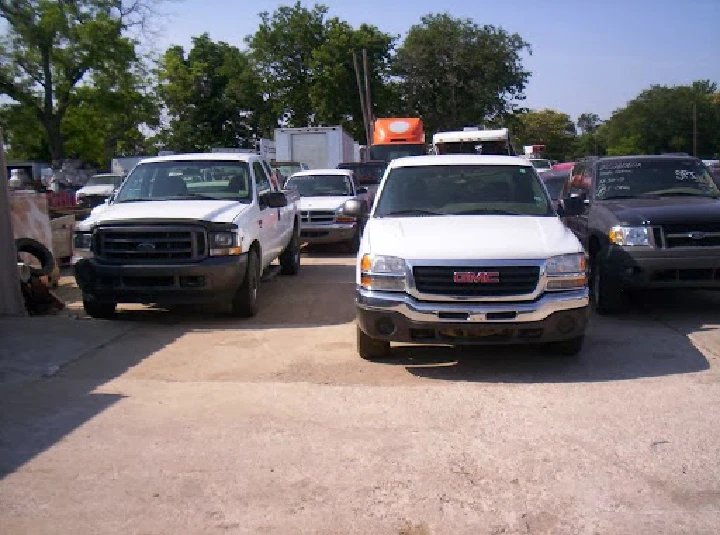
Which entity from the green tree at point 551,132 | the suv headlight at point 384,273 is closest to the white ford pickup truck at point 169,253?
the suv headlight at point 384,273

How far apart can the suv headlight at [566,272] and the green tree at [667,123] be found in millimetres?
72229

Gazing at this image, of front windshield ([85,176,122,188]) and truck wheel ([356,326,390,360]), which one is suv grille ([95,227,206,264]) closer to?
truck wheel ([356,326,390,360])

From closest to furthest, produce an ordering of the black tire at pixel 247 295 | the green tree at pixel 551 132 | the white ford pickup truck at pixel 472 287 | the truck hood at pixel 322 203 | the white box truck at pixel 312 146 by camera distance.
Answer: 1. the white ford pickup truck at pixel 472 287
2. the black tire at pixel 247 295
3. the truck hood at pixel 322 203
4. the white box truck at pixel 312 146
5. the green tree at pixel 551 132

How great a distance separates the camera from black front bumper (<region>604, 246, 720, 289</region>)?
838 cm

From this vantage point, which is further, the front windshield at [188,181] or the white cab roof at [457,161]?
the front windshield at [188,181]

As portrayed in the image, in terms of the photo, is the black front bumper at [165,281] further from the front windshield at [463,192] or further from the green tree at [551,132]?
the green tree at [551,132]

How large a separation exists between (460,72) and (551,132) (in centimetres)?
6296

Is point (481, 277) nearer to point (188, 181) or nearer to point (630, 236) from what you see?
point (630, 236)

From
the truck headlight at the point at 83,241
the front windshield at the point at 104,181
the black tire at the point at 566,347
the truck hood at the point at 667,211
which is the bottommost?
the black tire at the point at 566,347

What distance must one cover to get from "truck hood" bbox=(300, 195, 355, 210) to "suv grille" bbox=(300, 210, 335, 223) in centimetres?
9

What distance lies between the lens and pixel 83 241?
350 inches

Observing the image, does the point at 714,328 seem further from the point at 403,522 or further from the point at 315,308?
the point at 403,522

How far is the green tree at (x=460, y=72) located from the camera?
161ft

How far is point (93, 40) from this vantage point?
132 feet
